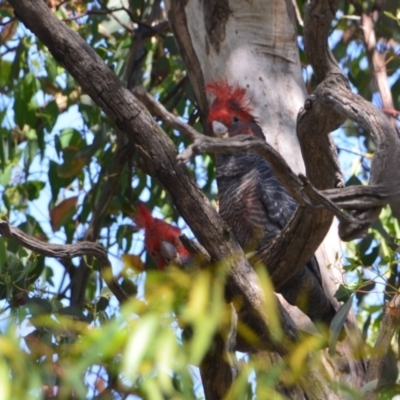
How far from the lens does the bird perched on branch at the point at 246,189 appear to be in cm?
248

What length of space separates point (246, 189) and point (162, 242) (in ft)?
1.05

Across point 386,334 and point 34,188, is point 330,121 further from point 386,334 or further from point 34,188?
point 34,188

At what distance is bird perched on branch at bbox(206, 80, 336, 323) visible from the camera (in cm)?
248

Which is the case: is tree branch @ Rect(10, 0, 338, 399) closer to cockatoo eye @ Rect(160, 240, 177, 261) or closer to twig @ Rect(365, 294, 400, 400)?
twig @ Rect(365, 294, 400, 400)

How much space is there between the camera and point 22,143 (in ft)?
12.4

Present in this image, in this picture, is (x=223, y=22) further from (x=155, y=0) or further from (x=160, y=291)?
Answer: (x=160, y=291)

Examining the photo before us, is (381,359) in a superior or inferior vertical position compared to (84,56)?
inferior

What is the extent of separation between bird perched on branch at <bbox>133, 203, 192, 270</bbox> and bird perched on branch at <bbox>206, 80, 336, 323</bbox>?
0.64 ft

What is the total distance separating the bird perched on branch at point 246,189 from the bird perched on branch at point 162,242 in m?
0.20

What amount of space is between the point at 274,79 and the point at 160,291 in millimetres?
1293

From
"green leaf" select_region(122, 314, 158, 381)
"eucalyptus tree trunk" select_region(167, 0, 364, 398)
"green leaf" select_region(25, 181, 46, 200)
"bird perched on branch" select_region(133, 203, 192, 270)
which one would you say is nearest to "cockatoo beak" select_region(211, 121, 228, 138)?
"eucalyptus tree trunk" select_region(167, 0, 364, 398)

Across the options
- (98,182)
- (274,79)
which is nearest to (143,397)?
(274,79)

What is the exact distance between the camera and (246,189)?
2553mm

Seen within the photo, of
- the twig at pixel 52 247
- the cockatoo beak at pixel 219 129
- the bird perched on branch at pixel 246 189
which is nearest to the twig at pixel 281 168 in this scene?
the twig at pixel 52 247
